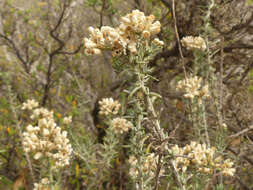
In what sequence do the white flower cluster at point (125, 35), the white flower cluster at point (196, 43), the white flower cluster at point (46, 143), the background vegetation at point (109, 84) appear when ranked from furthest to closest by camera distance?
1. the background vegetation at point (109, 84)
2. the white flower cluster at point (196, 43)
3. the white flower cluster at point (46, 143)
4. the white flower cluster at point (125, 35)

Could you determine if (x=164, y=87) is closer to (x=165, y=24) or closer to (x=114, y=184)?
(x=165, y=24)

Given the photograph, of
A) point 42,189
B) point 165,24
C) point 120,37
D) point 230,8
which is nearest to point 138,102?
point 120,37

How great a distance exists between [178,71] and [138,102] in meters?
2.62

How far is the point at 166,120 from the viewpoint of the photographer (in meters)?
3.30

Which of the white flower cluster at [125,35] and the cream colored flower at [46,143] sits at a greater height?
the white flower cluster at [125,35]

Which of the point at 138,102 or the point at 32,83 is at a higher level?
the point at 32,83

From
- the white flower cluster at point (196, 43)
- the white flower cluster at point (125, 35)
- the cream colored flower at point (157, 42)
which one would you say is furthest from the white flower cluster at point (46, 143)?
the white flower cluster at point (196, 43)

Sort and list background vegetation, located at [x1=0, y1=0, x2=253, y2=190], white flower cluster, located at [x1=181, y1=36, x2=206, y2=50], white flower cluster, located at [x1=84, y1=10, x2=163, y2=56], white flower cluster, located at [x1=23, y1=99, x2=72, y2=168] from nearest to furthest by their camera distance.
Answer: white flower cluster, located at [x1=84, y1=10, x2=163, y2=56]
white flower cluster, located at [x1=23, y1=99, x2=72, y2=168]
white flower cluster, located at [x1=181, y1=36, x2=206, y2=50]
background vegetation, located at [x1=0, y1=0, x2=253, y2=190]

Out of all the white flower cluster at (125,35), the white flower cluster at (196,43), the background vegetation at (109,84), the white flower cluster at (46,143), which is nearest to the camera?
the white flower cluster at (125,35)

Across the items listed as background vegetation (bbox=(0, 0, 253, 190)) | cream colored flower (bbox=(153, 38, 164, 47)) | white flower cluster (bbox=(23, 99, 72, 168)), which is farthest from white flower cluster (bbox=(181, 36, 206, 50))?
white flower cluster (bbox=(23, 99, 72, 168))

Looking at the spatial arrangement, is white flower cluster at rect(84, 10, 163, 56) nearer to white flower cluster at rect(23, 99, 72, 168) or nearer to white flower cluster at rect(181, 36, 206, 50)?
white flower cluster at rect(23, 99, 72, 168)

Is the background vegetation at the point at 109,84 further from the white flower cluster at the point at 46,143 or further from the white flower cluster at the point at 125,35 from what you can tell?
the white flower cluster at the point at 125,35

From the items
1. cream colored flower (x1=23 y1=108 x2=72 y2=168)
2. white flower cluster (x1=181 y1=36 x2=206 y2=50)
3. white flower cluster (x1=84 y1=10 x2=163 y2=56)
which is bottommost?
cream colored flower (x1=23 y1=108 x2=72 y2=168)

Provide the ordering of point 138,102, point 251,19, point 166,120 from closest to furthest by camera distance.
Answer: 1. point 138,102
2. point 251,19
3. point 166,120
